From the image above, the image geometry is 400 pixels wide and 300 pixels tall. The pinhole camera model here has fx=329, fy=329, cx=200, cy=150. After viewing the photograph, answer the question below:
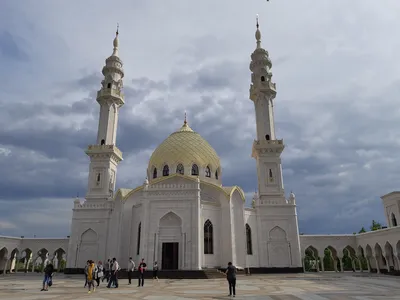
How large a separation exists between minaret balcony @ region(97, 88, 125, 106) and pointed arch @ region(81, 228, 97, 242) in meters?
14.0

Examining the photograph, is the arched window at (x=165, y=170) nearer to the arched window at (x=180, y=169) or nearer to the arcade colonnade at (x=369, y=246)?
the arched window at (x=180, y=169)

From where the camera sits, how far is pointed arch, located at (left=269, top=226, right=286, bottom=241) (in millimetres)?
30656

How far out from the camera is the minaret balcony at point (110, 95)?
1411 inches

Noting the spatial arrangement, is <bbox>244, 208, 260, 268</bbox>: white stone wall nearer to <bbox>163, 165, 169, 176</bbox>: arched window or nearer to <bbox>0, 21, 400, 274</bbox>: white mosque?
<bbox>0, 21, 400, 274</bbox>: white mosque

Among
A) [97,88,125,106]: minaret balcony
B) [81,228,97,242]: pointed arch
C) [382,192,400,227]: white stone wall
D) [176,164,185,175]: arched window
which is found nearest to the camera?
[81,228,97,242]: pointed arch

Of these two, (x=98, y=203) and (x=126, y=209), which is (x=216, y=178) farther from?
(x=98, y=203)

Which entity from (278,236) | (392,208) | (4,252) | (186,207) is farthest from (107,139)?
(392,208)

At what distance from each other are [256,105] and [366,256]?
1937 centimetres

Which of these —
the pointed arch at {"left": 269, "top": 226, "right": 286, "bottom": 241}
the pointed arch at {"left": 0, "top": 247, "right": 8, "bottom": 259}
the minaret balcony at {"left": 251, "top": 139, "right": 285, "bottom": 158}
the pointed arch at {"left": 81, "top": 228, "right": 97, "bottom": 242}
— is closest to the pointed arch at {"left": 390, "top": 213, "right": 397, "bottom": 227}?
the pointed arch at {"left": 269, "top": 226, "right": 286, "bottom": 241}

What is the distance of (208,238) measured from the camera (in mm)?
28281

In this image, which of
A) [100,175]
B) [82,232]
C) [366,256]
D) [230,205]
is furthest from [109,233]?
[366,256]

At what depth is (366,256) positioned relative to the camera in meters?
33.6

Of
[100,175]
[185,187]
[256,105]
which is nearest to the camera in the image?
[185,187]

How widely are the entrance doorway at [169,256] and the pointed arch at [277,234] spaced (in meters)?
9.44
